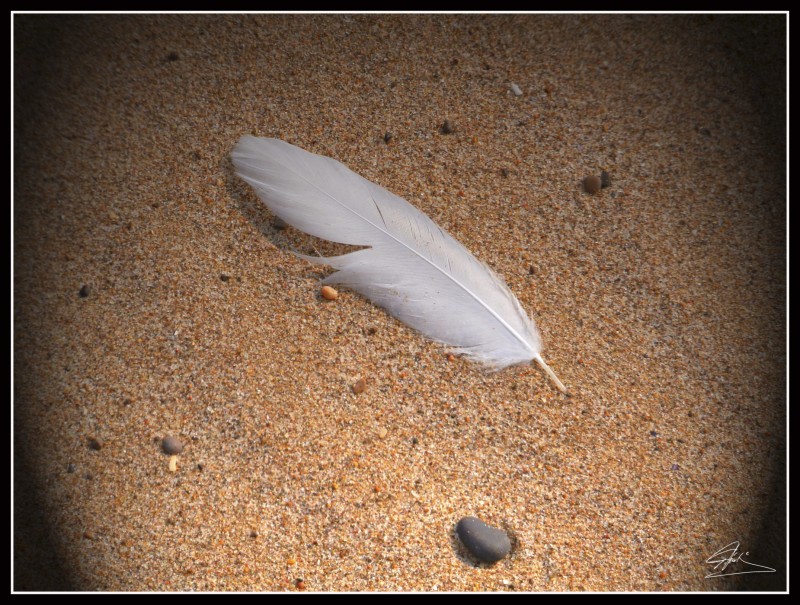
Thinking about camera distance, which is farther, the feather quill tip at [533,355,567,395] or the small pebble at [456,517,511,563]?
the feather quill tip at [533,355,567,395]

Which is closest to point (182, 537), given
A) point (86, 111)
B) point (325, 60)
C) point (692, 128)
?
point (86, 111)

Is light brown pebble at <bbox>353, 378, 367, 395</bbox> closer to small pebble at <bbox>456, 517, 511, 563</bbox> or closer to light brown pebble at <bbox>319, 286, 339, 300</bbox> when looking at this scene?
light brown pebble at <bbox>319, 286, 339, 300</bbox>

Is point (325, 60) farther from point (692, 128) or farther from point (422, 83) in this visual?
point (692, 128)

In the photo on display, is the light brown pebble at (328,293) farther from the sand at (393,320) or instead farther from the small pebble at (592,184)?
the small pebble at (592,184)

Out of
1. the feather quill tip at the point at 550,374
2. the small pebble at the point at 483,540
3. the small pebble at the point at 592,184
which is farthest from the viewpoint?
the small pebble at the point at 592,184

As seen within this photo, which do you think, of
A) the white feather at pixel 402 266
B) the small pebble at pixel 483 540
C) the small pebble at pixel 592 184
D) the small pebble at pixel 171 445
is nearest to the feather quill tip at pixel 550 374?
the white feather at pixel 402 266

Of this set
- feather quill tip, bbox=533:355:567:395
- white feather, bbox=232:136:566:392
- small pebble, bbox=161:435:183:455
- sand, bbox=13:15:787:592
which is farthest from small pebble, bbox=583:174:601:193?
small pebble, bbox=161:435:183:455
